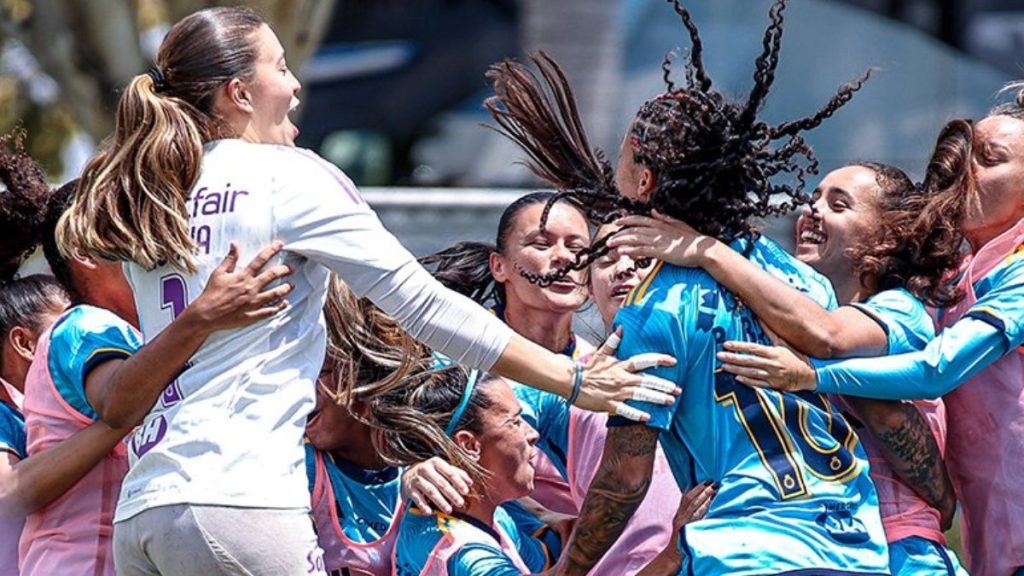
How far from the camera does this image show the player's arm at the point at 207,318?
397 cm

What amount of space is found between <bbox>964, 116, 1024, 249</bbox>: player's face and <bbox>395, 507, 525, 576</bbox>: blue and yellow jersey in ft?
4.93

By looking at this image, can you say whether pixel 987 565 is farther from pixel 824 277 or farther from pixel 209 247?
pixel 209 247

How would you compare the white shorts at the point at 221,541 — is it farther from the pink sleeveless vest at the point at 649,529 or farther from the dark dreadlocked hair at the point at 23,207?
the dark dreadlocked hair at the point at 23,207

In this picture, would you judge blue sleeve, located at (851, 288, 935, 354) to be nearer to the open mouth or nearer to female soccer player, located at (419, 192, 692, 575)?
female soccer player, located at (419, 192, 692, 575)

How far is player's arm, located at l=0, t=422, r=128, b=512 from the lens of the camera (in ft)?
15.1

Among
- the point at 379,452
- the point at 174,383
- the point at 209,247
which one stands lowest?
the point at 379,452

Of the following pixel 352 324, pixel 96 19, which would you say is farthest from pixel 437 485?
pixel 96 19

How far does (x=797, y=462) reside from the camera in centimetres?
407

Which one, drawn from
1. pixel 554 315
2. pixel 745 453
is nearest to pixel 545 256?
pixel 554 315

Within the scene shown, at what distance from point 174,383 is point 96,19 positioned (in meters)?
7.93

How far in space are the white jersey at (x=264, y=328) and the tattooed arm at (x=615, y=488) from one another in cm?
35

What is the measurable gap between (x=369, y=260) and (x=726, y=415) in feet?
2.88

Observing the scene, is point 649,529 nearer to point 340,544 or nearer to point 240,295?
point 340,544

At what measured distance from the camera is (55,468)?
15.4ft
